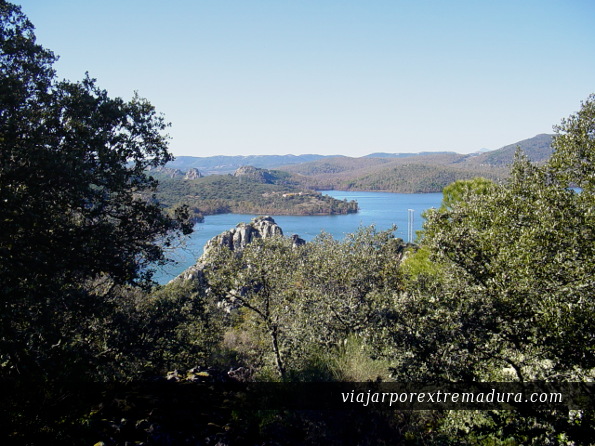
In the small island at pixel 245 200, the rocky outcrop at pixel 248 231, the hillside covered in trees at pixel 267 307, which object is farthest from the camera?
the small island at pixel 245 200

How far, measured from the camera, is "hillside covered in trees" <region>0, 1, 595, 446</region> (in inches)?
223

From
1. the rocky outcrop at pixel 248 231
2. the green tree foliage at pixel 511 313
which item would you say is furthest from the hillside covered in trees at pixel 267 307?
the rocky outcrop at pixel 248 231

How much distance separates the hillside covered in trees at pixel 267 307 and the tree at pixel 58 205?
0.12 ft

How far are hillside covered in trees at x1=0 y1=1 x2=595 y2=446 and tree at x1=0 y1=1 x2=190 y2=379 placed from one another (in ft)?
0.12

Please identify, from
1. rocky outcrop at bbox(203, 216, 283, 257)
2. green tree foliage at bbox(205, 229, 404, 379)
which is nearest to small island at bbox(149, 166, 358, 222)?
rocky outcrop at bbox(203, 216, 283, 257)

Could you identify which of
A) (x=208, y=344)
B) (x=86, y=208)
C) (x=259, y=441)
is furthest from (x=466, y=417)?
(x=208, y=344)

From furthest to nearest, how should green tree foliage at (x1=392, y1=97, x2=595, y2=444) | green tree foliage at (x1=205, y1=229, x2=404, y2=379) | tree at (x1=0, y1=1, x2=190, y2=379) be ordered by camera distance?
1. green tree foliage at (x1=205, y1=229, x2=404, y2=379)
2. tree at (x1=0, y1=1, x2=190, y2=379)
3. green tree foliage at (x1=392, y1=97, x2=595, y2=444)

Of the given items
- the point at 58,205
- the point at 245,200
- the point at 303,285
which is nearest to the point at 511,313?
the point at 303,285

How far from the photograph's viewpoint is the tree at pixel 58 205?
6707 mm

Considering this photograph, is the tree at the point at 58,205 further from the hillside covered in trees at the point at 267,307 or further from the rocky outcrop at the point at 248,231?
the rocky outcrop at the point at 248,231

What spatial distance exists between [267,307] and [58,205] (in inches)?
247

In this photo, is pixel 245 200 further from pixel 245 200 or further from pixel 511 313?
pixel 511 313

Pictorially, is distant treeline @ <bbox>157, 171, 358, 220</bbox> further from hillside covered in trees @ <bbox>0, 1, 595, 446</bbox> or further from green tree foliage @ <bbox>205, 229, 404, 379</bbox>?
hillside covered in trees @ <bbox>0, 1, 595, 446</bbox>

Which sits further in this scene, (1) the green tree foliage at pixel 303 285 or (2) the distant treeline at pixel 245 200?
(2) the distant treeline at pixel 245 200
